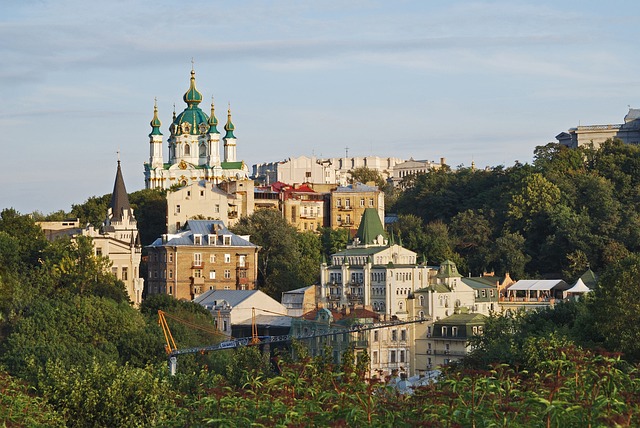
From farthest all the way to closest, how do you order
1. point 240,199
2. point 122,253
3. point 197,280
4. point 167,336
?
1. point 240,199
2. point 197,280
3. point 122,253
4. point 167,336

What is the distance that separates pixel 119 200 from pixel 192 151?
37947 millimetres

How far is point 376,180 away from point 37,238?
5809cm

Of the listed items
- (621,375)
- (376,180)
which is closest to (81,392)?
(621,375)

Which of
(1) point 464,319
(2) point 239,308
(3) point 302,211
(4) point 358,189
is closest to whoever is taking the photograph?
(1) point 464,319

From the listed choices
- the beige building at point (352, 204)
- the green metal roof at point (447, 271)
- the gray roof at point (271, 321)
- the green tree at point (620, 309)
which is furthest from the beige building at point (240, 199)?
the green tree at point (620, 309)

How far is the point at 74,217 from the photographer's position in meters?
125

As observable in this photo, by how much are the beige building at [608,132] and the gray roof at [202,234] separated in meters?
44.4

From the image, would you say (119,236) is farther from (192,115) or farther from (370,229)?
(192,115)

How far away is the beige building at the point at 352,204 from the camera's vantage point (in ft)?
405

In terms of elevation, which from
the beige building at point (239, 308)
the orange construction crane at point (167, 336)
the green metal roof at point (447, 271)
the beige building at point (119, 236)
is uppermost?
the beige building at point (119, 236)

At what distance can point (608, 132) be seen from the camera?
14425 centimetres

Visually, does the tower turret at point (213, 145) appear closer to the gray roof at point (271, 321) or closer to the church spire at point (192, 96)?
the church spire at point (192, 96)

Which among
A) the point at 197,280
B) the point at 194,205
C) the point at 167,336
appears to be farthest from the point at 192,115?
the point at 167,336

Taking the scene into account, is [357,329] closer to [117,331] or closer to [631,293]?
[117,331]
